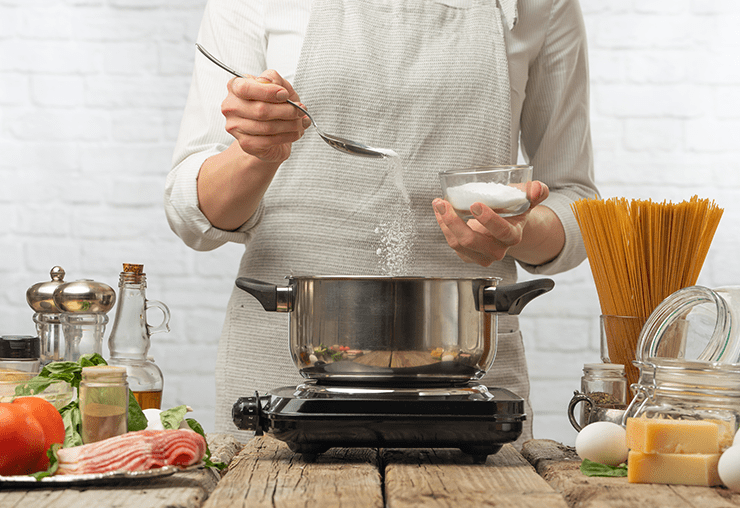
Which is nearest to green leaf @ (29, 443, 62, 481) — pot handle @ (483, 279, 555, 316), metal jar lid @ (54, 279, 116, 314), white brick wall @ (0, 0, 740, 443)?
metal jar lid @ (54, 279, 116, 314)

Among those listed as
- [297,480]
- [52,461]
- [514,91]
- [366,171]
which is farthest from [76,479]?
[514,91]

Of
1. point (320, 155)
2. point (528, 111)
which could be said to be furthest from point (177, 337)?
point (528, 111)

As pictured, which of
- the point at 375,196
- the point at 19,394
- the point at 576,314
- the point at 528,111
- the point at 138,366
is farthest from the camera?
the point at 576,314

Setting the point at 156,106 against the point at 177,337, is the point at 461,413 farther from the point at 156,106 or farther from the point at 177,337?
the point at 156,106

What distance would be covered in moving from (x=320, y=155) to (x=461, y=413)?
501 millimetres

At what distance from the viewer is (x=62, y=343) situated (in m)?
0.78

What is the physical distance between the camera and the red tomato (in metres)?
0.52

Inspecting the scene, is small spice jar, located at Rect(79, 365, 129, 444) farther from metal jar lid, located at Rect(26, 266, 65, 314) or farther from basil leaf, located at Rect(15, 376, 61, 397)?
metal jar lid, located at Rect(26, 266, 65, 314)

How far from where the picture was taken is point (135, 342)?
754 mm

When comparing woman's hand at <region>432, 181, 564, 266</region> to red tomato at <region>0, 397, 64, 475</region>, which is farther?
woman's hand at <region>432, 181, 564, 266</region>

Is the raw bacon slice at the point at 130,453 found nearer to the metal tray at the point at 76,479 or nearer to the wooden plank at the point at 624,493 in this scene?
the metal tray at the point at 76,479

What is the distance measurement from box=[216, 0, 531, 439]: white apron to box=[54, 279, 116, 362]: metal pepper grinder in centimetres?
27

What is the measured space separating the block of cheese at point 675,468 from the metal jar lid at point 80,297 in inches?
20.3

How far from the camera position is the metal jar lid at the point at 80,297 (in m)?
0.74
